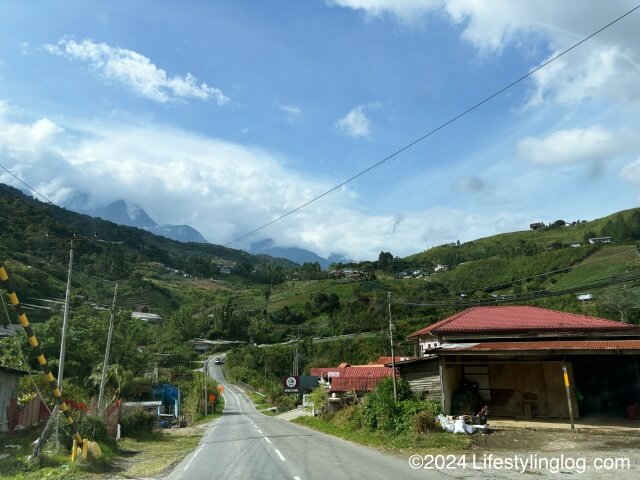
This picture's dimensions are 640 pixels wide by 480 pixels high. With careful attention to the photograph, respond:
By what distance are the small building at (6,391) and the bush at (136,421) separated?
5.33 metres

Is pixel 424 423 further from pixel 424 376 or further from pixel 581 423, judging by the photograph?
pixel 581 423

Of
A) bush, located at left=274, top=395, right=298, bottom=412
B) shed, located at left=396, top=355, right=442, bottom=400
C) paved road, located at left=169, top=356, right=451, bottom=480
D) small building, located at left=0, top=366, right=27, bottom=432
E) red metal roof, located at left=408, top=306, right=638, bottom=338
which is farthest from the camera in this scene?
bush, located at left=274, top=395, right=298, bottom=412

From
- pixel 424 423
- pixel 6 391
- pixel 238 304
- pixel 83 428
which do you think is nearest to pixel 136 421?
pixel 6 391

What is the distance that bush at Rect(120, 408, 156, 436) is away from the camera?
2580 centimetres

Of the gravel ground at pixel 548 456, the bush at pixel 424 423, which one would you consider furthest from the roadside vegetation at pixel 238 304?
the gravel ground at pixel 548 456

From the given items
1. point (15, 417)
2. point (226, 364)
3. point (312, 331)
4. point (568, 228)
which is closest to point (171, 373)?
point (226, 364)

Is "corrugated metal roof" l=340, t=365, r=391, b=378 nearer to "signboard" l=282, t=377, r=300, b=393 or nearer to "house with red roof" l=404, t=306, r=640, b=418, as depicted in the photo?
"house with red roof" l=404, t=306, r=640, b=418

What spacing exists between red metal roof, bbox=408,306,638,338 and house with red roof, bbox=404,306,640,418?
0.18 ft

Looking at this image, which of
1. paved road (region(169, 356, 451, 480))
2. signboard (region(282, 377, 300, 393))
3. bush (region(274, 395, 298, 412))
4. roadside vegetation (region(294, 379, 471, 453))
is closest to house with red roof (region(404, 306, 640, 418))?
roadside vegetation (region(294, 379, 471, 453))

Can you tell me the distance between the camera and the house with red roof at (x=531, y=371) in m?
21.6

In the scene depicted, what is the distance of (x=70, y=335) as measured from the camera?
40.5 metres

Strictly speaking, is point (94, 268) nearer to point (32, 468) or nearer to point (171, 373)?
point (171, 373)

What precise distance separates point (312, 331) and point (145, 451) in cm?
8575

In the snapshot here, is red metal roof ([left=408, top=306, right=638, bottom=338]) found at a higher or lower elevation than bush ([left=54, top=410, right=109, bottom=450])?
higher
